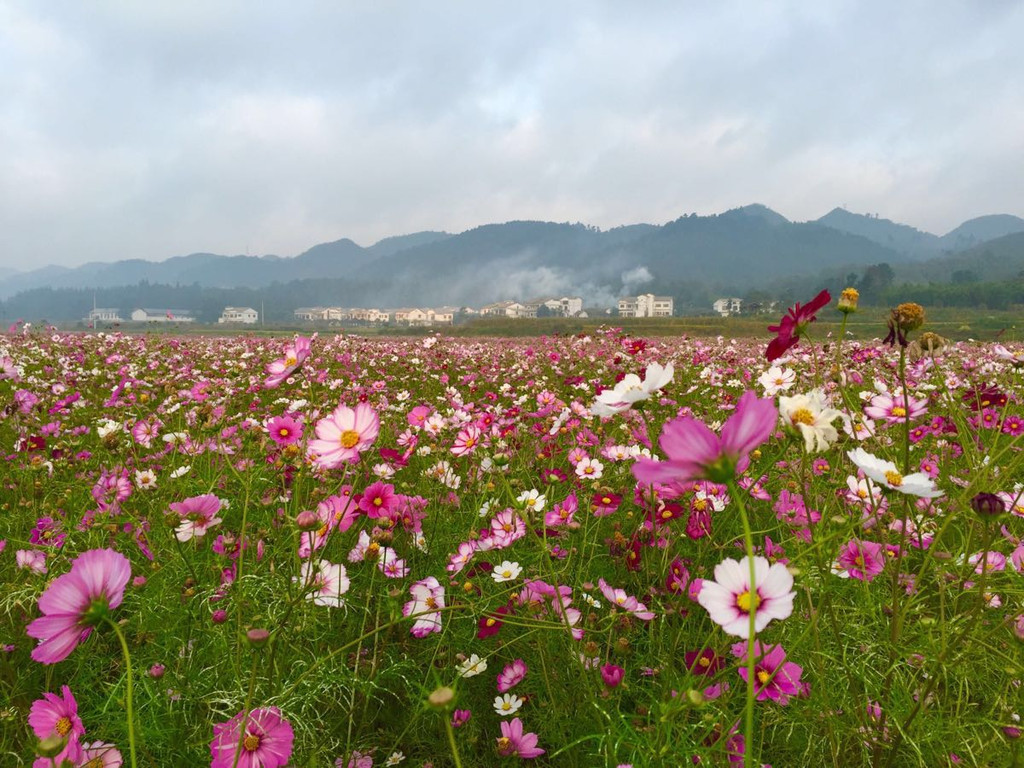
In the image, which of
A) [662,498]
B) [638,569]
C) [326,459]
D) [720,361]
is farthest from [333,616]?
[720,361]

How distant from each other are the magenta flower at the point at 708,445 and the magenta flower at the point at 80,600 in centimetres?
67

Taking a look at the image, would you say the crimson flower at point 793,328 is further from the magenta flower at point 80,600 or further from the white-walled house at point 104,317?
the white-walled house at point 104,317

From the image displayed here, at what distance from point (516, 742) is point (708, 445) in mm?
828

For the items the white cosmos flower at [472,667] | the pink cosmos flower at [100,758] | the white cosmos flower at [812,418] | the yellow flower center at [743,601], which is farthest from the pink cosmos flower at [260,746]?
the white cosmos flower at [812,418]

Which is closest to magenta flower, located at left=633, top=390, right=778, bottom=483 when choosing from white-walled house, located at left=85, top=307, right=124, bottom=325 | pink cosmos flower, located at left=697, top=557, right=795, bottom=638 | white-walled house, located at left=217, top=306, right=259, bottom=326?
pink cosmos flower, located at left=697, top=557, right=795, bottom=638

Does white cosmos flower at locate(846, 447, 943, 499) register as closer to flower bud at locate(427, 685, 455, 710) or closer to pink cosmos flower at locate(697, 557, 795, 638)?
pink cosmos flower at locate(697, 557, 795, 638)

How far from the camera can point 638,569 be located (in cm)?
165

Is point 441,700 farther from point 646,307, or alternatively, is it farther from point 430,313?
point 646,307

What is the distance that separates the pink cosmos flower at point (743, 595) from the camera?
2.17 feet

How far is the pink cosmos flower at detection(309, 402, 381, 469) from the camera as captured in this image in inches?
41.5

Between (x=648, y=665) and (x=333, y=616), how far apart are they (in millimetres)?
797

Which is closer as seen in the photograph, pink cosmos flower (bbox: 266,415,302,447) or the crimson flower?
the crimson flower

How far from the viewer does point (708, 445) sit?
0.57 m

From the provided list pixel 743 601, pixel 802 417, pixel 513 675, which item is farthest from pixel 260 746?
pixel 802 417
